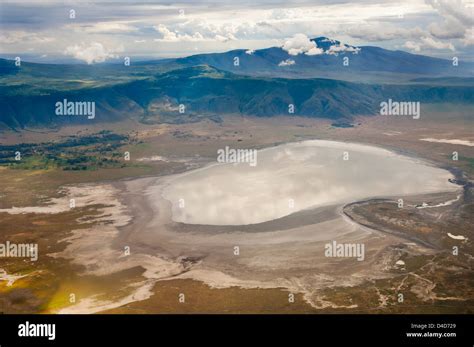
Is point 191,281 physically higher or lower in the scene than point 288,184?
lower

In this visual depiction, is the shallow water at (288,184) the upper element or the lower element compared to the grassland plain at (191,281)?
upper

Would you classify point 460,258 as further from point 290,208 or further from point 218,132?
point 218,132

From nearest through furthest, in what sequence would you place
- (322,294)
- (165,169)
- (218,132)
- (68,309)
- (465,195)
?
(68,309)
(322,294)
(465,195)
(165,169)
(218,132)

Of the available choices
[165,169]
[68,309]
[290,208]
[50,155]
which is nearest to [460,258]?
[290,208]

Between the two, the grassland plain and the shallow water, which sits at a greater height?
the shallow water

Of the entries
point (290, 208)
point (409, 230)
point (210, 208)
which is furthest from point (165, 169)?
point (409, 230)

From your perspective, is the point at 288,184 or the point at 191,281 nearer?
the point at 191,281

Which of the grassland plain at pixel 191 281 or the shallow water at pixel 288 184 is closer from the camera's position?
the grassland plain at pixel 191 281

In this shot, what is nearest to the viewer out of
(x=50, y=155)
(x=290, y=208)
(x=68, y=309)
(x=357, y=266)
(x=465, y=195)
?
(x=68, y=309)

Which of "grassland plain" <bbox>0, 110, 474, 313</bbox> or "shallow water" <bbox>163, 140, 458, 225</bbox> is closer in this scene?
"grassland plain" <bbox>0, 110, 474, 313</bbox>

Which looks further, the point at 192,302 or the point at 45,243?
the point at 45,243
